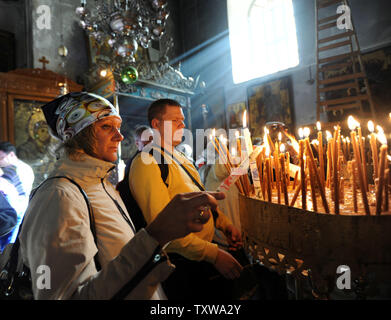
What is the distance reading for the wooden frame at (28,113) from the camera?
5801mm

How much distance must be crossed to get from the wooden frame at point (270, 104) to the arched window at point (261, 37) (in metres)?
0.62

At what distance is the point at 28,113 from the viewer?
6.13 m

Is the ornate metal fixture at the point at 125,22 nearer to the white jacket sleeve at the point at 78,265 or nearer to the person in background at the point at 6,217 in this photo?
the person in background at the point at 6,217

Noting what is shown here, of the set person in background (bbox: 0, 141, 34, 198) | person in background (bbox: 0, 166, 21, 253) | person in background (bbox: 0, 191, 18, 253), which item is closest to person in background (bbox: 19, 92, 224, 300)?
person in background (bbox: 0, 191, 18, 253)

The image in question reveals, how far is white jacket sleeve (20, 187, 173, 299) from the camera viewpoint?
2.63ft

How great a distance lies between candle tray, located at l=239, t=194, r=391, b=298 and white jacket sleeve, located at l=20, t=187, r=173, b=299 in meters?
0.41

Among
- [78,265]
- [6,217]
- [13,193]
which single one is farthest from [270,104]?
[78,265]

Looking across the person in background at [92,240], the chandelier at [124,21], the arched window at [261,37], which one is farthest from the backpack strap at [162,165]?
the arched window at [261,37]

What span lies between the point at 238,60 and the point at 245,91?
1481 mm

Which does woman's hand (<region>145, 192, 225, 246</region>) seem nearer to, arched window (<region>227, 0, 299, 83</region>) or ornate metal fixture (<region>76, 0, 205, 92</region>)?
ornate metal fixture (<region>76, 0, 205, 92</region>)
